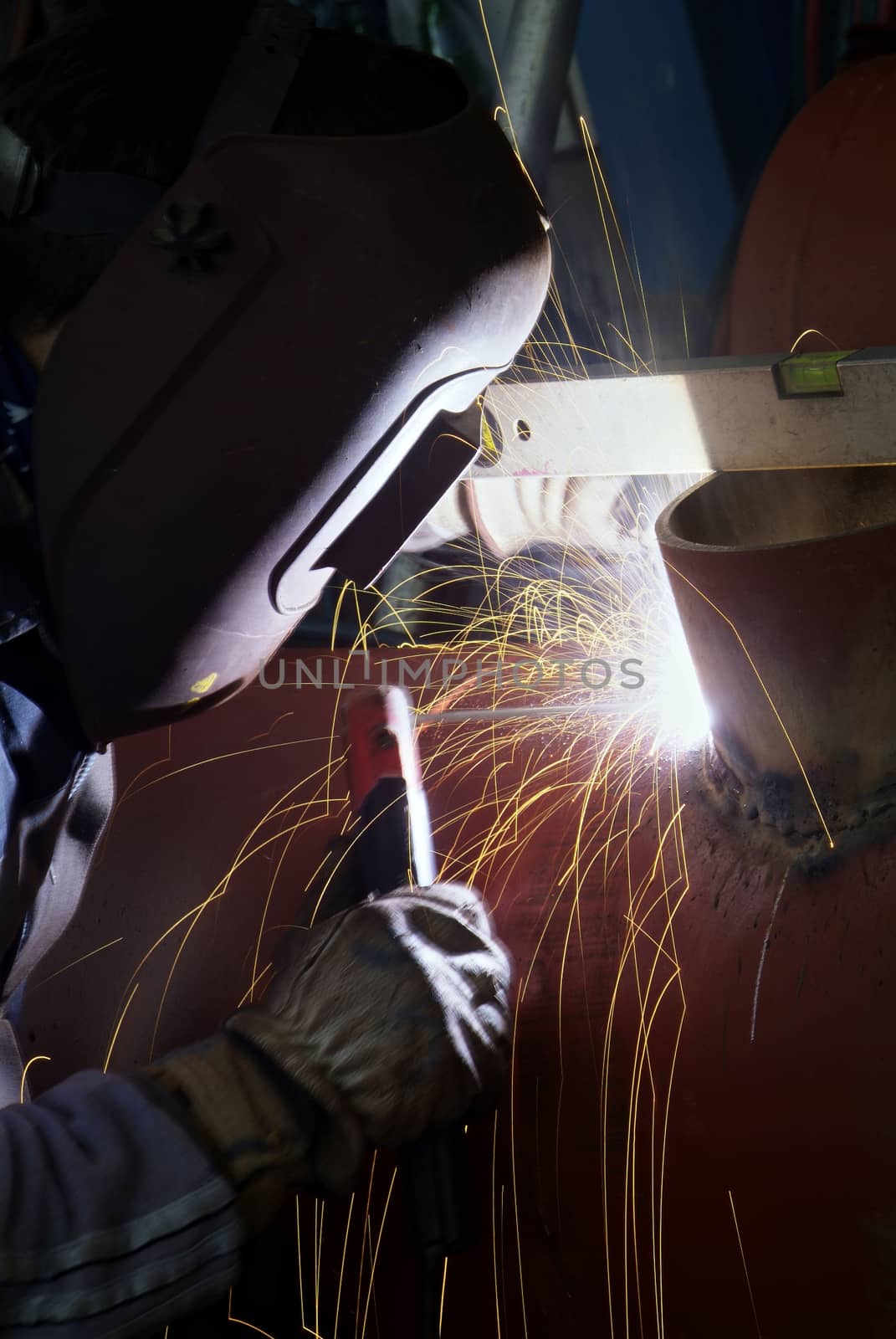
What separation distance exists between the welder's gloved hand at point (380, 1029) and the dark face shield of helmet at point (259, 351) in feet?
1.23

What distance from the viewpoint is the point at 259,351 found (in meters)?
1.02

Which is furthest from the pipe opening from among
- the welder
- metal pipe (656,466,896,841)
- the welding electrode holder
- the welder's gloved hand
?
the welding electrode holder

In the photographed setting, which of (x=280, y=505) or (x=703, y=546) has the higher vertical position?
(x=280, y=505)

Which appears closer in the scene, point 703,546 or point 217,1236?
point 217,1236

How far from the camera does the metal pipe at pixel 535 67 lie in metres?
2.05

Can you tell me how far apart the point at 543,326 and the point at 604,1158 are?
1828 mm

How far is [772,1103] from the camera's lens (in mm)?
1028

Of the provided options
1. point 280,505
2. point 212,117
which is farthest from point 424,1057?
point 212,117

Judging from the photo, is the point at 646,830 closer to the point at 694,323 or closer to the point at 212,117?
the point at 212,117

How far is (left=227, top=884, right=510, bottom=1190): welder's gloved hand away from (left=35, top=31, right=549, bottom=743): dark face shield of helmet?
1.23ft

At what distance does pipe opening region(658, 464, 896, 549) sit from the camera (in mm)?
1485

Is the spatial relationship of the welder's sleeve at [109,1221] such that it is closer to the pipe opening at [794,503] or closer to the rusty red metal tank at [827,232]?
the pipe opening at [794,503]

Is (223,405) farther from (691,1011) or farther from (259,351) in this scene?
(691,1011)

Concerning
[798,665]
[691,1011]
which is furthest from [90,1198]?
[798,665]
